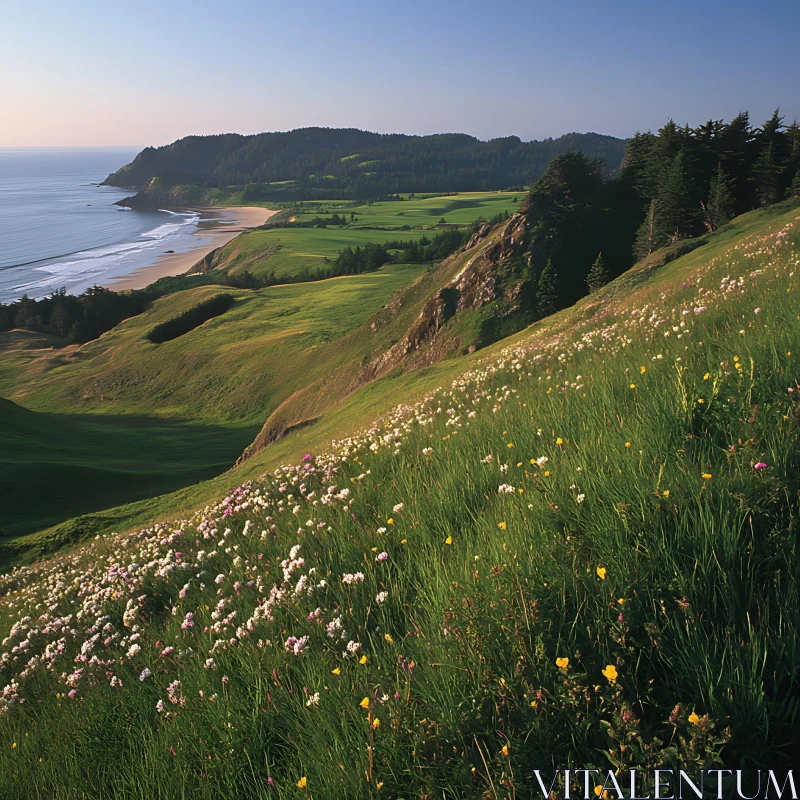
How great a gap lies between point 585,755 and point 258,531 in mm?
4872

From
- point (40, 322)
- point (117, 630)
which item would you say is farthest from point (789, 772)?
point (40, 322)

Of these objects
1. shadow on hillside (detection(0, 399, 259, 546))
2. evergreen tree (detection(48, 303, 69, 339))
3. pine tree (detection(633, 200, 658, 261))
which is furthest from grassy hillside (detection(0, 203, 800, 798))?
evergreen tree (detection(48, 303, 69, 339))

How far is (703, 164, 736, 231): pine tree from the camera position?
55.6 metres

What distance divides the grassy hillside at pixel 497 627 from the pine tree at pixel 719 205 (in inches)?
2445

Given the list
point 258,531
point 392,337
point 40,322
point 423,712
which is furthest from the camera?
point 40,322

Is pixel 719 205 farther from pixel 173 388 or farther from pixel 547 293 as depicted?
pixel 173 388

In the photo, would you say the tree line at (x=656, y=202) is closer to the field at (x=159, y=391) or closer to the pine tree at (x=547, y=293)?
the pine tree at (x=547, y=293)

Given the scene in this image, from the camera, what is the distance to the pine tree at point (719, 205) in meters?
55.6

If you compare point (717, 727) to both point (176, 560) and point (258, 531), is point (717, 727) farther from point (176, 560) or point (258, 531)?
point (176, 560)

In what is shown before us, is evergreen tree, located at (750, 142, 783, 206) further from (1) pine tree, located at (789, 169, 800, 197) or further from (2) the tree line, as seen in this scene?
(1) pine tree, located at (789, 169, 800, 197)

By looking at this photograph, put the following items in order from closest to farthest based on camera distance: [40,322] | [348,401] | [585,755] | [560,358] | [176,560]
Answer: [585,755] < [176,560] < [560,358] < [348,401] < [40,322]

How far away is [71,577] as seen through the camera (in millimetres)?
10539

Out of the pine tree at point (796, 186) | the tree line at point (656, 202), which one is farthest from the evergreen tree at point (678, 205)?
the pine tree at point (796, 186)

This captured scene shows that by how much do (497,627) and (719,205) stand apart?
67.4 m
